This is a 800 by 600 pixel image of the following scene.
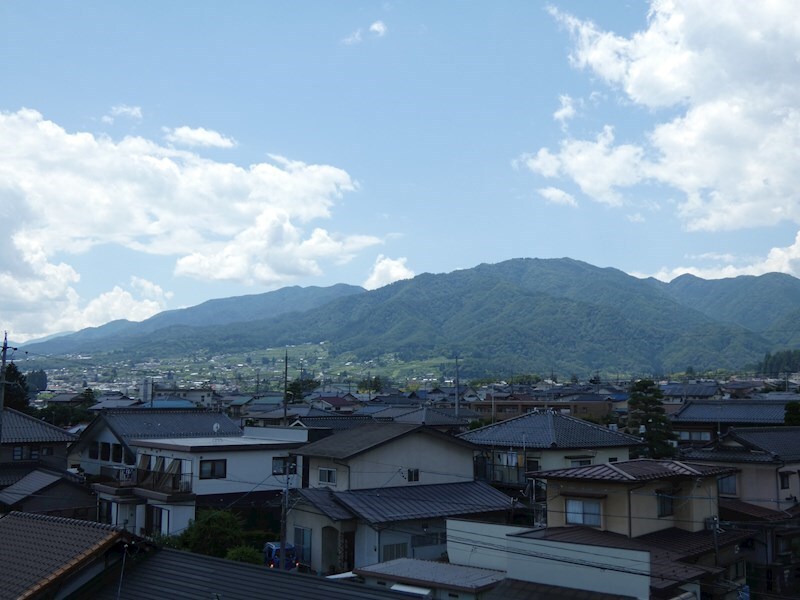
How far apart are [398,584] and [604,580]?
15.3 feet

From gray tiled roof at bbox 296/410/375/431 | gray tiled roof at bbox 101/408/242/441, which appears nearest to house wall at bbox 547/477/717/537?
gray tiled roof at bbox 296/410/375/431

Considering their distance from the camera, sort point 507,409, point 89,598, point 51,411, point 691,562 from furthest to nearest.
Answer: point 507,409 → point 51,411 → point 691,562 → point 89,598

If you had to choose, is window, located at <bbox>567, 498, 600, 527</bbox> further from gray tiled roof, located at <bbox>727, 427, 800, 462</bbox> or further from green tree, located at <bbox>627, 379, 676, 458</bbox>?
green tree, located at <bbox>627, 379, 676, 458</bbox>

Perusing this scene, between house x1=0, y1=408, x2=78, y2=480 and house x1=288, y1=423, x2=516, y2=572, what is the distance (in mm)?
15520

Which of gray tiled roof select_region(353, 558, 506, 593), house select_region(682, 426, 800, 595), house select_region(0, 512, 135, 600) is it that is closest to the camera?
house select_region(0, 512, 135, 600)

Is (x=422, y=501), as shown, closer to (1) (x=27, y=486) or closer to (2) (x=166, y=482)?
(2) (x=166, y=482)

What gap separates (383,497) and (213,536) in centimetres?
605

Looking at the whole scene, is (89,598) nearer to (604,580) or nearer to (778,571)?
(604,580)

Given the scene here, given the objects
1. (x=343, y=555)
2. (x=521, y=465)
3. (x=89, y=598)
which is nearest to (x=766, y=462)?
(x=521, y=465)

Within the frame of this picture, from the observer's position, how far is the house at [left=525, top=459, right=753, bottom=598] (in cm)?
1789

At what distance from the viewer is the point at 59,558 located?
31.8 ft

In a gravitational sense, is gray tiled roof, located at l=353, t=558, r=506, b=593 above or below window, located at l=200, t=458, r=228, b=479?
below

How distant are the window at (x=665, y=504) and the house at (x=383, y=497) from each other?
284 inches

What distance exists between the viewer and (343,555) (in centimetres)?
2338
